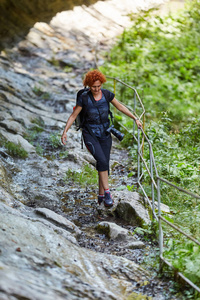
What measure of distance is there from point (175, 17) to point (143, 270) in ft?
53.0

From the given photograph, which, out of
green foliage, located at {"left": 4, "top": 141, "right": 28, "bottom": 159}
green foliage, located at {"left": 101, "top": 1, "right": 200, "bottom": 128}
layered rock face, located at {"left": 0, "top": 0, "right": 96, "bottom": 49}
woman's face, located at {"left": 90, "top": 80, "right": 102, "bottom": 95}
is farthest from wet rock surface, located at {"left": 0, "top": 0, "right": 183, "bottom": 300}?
layered rock face, located at {"left": 0, "top": 0, "right": 96, "bottom": 49}

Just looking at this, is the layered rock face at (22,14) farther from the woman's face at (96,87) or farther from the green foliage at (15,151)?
the woman's face at (96,87)

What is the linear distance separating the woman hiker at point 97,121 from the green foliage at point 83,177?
1.02 metres

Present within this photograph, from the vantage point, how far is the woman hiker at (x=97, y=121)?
205 inches

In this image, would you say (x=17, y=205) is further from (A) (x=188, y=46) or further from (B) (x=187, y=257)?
(A) (x=188, y=46)

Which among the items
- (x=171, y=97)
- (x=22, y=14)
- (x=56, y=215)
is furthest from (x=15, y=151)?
(x=22, y=14)

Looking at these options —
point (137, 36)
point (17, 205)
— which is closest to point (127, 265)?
point (17, 205)

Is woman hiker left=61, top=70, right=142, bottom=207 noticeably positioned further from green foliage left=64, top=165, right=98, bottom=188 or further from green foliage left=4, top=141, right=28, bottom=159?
green foliage left=4, top=141, right=28, bottom=159

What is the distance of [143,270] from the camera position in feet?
13.3

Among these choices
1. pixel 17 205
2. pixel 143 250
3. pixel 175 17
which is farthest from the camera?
pixel 175 17

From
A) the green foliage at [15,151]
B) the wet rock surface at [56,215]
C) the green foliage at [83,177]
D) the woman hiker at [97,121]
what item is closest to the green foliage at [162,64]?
the wet rock surface at [56,215]

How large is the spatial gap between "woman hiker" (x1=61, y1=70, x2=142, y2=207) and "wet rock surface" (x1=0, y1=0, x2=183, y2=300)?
1.92 feet

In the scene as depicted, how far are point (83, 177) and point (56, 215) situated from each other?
6.65ft

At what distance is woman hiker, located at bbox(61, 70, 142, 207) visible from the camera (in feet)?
17.0
